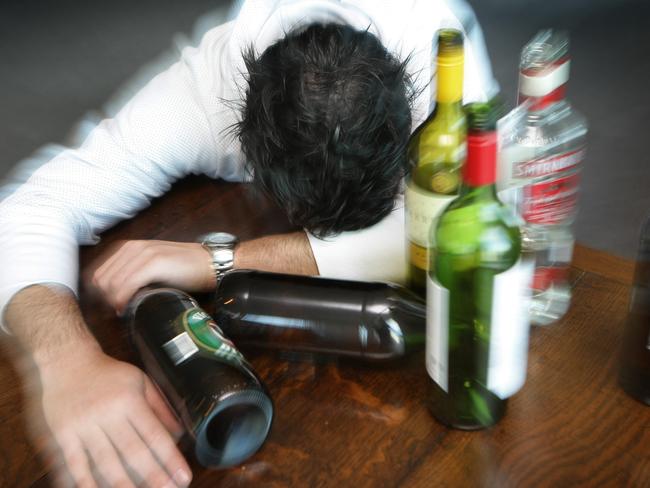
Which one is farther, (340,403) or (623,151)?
(623,151)

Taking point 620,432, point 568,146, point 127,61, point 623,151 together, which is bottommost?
point 623,151

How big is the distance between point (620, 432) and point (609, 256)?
1.02 feet

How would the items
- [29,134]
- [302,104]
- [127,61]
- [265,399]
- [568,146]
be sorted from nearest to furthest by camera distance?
[265,399] → [568,146] → [302,104] → [29,134] → [127,61]

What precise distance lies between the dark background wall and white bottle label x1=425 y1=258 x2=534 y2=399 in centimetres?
128

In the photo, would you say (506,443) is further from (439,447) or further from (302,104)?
(302,104)

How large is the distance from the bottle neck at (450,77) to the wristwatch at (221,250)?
0.44m

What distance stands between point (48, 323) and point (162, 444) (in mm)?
309

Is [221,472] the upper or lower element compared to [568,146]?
lower

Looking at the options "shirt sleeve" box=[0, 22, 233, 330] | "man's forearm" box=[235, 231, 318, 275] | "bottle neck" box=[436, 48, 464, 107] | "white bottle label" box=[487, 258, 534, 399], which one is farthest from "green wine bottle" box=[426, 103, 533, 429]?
"shirt sleeve" box=[0, 22, 233, 330]

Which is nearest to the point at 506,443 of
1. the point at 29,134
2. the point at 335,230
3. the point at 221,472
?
the point at 221,472

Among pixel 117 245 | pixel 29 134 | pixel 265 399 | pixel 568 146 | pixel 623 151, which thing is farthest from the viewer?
pixel 29 134

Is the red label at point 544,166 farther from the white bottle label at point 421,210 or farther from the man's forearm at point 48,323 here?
the man's forearm at point 48,323

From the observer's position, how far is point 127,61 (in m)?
2.97

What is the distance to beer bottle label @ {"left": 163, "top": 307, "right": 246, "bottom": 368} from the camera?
74 centimetres
